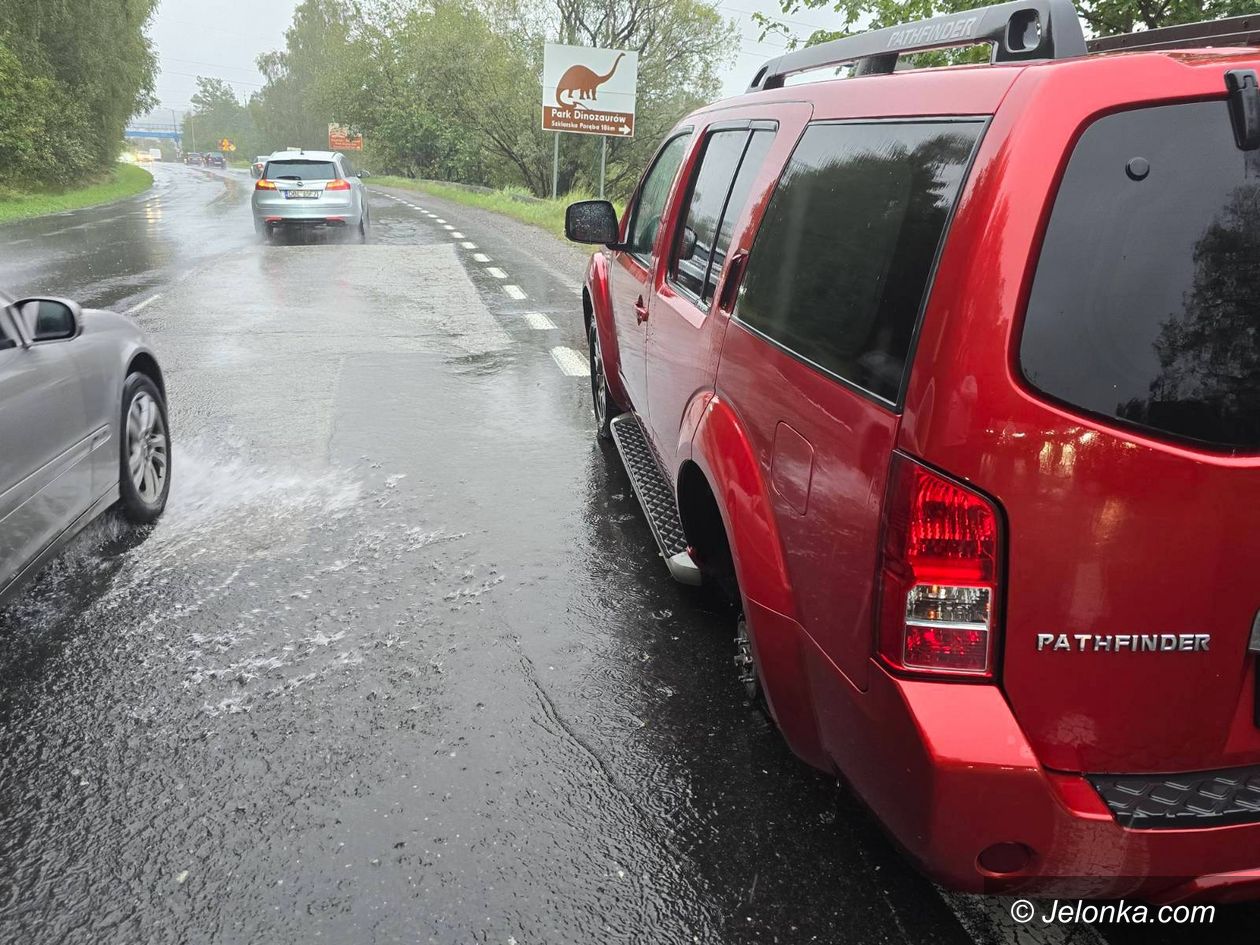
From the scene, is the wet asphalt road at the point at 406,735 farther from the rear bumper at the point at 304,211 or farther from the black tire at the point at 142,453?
the rear bumper at the point at 304,211

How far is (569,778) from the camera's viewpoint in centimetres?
277

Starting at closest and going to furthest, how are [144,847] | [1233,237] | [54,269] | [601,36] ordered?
[1233,237], [144,847], [54,269], [601,36]

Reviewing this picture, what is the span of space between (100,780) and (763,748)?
1860 mm

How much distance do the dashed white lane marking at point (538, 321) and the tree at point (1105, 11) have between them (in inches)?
140

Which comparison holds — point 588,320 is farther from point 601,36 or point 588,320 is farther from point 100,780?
point 601,36

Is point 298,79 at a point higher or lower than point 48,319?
higher

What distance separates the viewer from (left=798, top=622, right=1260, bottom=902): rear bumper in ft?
5.69

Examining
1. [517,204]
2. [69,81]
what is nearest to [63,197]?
[69,81]

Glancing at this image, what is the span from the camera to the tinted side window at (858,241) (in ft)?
6.18

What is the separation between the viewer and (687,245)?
12.2ft

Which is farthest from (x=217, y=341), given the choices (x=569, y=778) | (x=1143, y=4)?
(x=1143, y=4)

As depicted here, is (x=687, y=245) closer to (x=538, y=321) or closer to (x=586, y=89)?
(x=538, y=321)

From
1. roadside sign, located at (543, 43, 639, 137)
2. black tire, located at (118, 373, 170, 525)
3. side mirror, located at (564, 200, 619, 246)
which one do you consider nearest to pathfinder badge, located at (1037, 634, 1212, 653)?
side mirror, located at (564, 200, 619, 246)

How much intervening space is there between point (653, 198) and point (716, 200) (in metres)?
1.36
